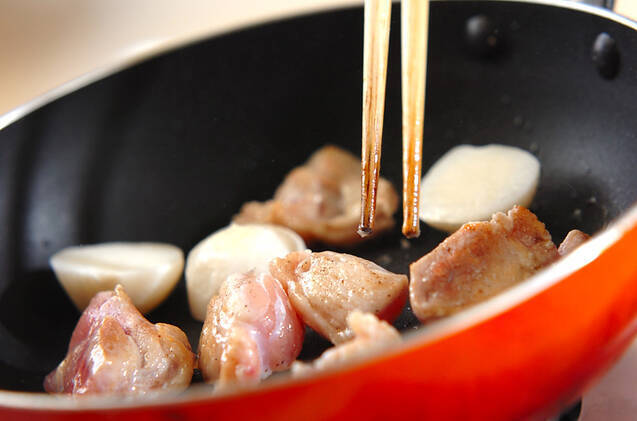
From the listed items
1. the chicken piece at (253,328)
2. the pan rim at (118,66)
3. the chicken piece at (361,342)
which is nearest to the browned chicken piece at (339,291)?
the chicken piece at (253,328)

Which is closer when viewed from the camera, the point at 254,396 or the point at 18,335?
the point at 254,396

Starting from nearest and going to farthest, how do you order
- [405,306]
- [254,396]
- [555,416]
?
[254,396] < [555,416] < [405,306]

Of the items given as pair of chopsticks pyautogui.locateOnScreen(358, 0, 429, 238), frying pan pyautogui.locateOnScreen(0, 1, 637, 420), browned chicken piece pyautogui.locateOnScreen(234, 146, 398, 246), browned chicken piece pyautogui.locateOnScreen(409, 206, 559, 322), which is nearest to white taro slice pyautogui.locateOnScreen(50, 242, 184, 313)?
frying pan pyautogui.locateOnScreen(0, 1, 637, 420)

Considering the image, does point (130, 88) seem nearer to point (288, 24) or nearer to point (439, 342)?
point (288, 24)

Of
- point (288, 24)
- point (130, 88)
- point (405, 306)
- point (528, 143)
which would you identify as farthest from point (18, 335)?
point (528, 143)

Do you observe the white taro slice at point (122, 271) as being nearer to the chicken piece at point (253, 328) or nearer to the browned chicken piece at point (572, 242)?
the chicken piece at point (253, 328)

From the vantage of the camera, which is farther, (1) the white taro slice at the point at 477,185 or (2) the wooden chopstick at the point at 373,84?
(1) the white taro slice at the point at 477,185

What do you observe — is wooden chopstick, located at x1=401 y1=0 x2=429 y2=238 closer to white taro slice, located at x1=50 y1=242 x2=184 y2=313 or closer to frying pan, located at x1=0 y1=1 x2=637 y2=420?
frying pan, located at x1=0 y1=1 x2=637 y2=420

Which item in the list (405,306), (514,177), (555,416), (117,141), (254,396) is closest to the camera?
(254,396)
